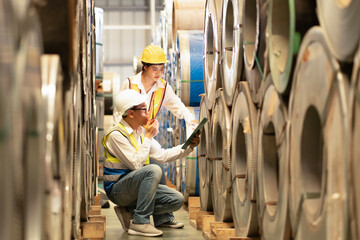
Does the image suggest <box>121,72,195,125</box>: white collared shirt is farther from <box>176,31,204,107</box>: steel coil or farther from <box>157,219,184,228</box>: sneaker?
<box>157,219,184,228</box>: sneaker

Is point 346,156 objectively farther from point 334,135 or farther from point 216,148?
point 216,148

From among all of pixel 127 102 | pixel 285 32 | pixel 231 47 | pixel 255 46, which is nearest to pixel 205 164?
pixel 127 102

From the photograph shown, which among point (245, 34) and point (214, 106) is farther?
point (214, 106)

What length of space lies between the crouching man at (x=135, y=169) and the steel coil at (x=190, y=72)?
1.71 m

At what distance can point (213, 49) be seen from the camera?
4754 millimetres

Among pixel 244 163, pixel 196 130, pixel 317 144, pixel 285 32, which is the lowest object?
pixel 244 163

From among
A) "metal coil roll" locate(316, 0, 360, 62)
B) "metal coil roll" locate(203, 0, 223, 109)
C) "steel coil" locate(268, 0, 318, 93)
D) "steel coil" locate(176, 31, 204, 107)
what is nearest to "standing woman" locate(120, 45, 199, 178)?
"steel coil" locate(176, 31, 204, 107)

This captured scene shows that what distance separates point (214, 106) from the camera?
4.61 m

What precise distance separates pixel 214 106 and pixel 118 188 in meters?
1.01

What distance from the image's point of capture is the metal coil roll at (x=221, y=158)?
3.98 metres

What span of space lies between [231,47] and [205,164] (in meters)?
1.41

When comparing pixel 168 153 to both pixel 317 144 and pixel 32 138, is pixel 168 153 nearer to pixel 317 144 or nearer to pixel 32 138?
pixel 317 144

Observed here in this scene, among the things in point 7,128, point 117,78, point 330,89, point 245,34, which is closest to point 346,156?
point 330,89

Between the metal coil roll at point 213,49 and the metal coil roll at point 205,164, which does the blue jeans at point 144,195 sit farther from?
the metal coil roll at point 213,49
